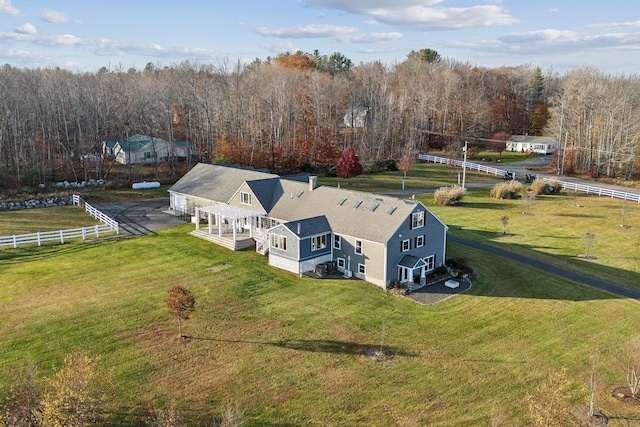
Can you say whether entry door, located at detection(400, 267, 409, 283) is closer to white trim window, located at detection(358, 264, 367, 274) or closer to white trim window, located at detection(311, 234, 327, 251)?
white trim window, located at detection(358, 264, 367, 274)

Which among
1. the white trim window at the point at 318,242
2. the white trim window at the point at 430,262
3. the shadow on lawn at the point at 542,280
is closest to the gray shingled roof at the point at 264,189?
the white trim window at the point at 318,242

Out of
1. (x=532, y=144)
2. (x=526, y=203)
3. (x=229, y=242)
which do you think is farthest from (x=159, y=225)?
(x=532, y=144)

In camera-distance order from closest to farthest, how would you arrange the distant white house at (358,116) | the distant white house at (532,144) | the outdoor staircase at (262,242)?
1. the outdoor staircase at (262,242)
2. the distant white house at (358,116)
3. the distant white house at (532,144)

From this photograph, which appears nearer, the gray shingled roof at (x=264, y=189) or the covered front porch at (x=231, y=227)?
the covered front porch at (x=231, y=227)

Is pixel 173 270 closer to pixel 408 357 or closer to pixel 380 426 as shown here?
pixel 408 357

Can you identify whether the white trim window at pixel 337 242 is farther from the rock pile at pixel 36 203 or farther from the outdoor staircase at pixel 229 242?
the rock pile at pixel 36 203

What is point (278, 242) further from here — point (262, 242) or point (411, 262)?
point (411, 262)

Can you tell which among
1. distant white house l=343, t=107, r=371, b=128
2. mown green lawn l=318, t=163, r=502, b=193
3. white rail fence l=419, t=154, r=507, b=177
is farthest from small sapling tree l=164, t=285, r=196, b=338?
distant white house l=343, t=107, r=371, b=128
